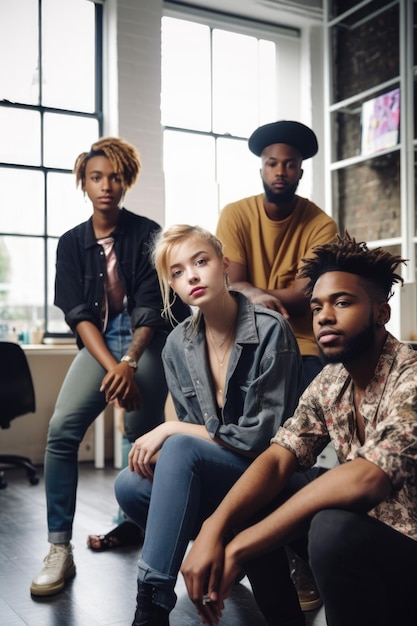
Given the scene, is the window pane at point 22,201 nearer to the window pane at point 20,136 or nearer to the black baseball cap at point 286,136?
the window pane at point 20,136

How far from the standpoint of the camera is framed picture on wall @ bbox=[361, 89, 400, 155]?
17.6ft

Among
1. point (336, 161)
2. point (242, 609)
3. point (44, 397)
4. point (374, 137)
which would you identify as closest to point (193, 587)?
point (242, 609)

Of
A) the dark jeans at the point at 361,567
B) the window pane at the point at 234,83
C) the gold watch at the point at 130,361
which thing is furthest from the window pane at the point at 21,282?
the dark jeans at the point at 361,567

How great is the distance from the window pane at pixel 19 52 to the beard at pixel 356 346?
430 cm

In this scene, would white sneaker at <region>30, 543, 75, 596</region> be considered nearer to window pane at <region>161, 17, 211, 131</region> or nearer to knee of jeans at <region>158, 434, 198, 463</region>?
knee of jeans at <region>158, 434, 198, 463</region>

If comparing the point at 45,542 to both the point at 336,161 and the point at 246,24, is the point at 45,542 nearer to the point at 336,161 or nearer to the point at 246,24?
the point at 336,161

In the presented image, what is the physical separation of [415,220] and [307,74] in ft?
5.63

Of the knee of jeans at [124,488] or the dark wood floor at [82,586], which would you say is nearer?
the knee of jeans at [124,488]

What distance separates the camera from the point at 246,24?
6062 millimetres

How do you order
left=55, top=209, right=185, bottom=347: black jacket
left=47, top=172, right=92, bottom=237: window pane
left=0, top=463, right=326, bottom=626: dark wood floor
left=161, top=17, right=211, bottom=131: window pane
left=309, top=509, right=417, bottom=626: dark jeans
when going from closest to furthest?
left=309, top=509, right=417, bottom=626: dark jeans
left=0, top=463, right=326, bottom=626: dark wood floor
left=55, top=209, right=185, bottom=347: black jacket
left=47, top=172, right=92, bottom=237: window pane
left=161, top=17, right=211, bottom=131: window pane

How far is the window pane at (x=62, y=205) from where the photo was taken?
5.27m

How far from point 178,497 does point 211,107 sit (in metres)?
4.78

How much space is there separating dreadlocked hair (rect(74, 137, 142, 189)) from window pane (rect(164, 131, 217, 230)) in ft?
9.21

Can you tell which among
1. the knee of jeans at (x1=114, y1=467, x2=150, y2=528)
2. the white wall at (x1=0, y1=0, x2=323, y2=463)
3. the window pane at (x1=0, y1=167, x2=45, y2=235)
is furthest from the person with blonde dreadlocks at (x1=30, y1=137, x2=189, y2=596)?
the window pane at (x1=0, y1=167, x2=45, y2=235)
